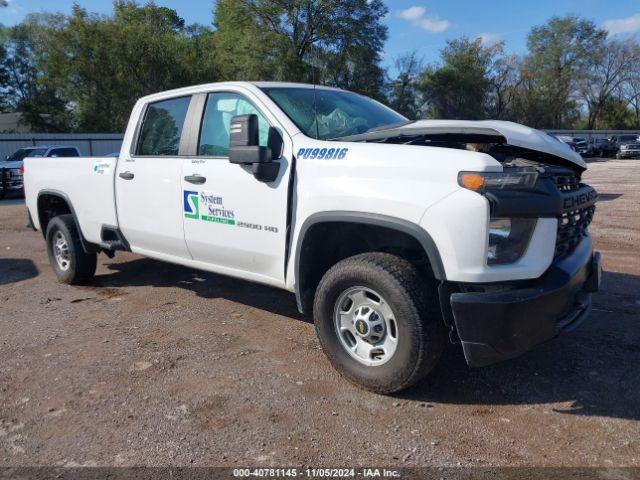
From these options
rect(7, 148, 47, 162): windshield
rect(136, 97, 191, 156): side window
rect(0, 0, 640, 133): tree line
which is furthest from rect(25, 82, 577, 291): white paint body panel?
rect(0, 0, 640, 133): tree line

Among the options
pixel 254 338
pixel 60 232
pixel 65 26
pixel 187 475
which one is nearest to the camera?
pixel 187 475

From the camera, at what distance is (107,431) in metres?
3.19

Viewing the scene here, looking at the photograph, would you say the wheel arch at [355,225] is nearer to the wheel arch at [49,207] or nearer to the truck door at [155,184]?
the truck door at [155,184]

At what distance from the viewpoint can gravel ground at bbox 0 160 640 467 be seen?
2.95 meters

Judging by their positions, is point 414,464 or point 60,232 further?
point 60,232

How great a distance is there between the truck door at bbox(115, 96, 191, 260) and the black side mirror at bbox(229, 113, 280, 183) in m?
1.01

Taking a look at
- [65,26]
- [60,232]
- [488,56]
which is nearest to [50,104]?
[65,26]

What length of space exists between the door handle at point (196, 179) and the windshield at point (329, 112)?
32.6 inches

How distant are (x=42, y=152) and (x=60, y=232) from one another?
1464 cm

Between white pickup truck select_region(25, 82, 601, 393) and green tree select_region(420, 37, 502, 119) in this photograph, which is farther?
green tree select_region(420, 37, 502, 119)

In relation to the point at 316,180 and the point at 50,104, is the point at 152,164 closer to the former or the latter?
the point at 316,180

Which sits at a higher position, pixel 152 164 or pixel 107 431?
pixel 152 164

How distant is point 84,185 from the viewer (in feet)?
18.8

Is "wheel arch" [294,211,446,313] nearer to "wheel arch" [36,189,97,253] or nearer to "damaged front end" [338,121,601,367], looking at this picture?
"damaged front end" [338,121,601,367]
